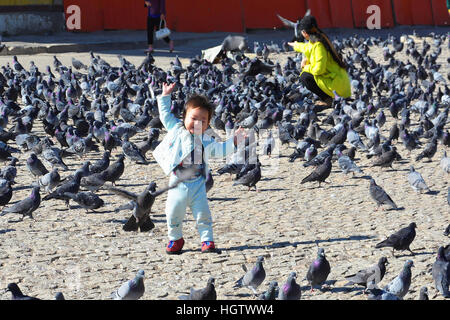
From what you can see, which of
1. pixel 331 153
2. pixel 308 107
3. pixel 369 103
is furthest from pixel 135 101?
pixel 331 153

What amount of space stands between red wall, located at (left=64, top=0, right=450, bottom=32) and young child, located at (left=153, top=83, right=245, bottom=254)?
71.9 feet

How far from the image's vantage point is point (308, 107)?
53.9 ft

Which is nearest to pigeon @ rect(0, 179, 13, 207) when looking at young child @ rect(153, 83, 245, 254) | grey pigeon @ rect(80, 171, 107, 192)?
grey pigeon @ rect(80, 171, 107, 192)

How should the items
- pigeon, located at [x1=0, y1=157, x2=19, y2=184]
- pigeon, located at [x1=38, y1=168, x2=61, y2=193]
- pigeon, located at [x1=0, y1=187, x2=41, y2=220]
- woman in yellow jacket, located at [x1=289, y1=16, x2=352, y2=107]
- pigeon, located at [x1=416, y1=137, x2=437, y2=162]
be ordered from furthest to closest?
woman in yellow jacket, located at [x1=289, y1=16, x2=352, y2=107], pigeon, located at [x1=416, y1=137, x2=437, y2=162], pigeon, located at [x1=0, y1=157, x2=19, y2=184], pigeon, located at [x1=38, y1=168, x2=61, y2=193], pigeon, located at [x1=0, y1=187, x2=41, y2=220]

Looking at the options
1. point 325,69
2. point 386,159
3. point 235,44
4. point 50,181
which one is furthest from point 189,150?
point 235,44

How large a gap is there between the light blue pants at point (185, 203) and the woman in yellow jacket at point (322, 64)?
20.3ft

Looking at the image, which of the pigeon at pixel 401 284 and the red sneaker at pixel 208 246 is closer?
the pigeon at pixel 401 284

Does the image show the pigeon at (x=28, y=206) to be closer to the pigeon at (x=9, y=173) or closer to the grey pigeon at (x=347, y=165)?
the pigeon at (x=9, y=173)

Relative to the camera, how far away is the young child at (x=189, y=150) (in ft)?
26.7

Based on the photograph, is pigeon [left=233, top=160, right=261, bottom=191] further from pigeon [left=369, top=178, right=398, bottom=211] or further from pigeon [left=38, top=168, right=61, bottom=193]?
pigeon [left=38, top=168, right=61, bottom=193]

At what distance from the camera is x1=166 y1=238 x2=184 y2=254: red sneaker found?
8633 mm

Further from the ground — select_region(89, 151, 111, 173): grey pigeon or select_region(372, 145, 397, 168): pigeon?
select_region(89, 151, 111, 173): grey pigeon

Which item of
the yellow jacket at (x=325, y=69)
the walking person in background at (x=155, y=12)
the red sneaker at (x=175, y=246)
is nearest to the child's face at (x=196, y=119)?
the red sneaker at (x=175, y=246)

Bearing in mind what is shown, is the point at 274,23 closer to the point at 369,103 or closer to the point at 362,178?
the point at 369,103
